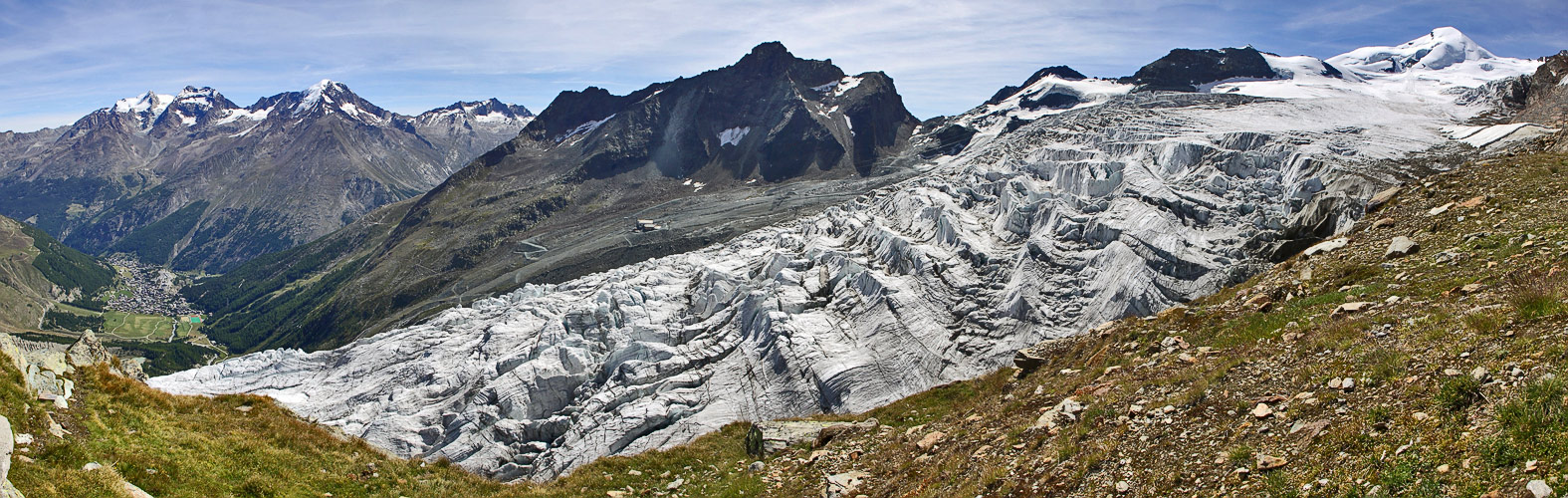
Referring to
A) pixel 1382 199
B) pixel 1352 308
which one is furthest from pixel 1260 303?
pixel 1382 199

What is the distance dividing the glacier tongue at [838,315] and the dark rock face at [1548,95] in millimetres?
8148

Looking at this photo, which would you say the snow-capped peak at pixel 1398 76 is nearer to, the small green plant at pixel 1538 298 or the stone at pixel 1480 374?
the small green plant at pixel 1538 298

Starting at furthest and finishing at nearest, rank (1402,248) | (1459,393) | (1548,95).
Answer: (1548,95)
(1402,248)
(1459,393)

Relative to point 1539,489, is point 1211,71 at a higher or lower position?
higher

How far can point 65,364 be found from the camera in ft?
70.7

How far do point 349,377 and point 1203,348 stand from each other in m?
63.6

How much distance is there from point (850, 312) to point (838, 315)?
963mm

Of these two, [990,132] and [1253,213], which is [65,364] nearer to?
[1253,213]

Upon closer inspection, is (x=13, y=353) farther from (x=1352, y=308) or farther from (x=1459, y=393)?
(x=1352, y=308)

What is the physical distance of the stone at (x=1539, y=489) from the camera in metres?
8.67

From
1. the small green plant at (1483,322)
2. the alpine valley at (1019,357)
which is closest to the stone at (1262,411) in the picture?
the alpine valley at (1019,357)

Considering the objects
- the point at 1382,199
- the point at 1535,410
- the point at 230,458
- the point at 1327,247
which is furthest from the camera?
the point at 1382,199

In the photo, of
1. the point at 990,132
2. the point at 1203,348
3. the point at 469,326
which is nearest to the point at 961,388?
the point at 1203,348

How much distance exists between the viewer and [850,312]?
52500 mm
